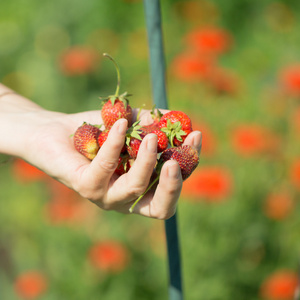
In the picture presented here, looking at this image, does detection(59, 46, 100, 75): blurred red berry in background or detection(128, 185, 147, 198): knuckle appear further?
detection(59, 46, 100, 75): blurred red berry in background

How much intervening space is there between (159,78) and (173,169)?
22 centimetres

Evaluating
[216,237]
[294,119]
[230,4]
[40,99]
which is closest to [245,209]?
[216,237]

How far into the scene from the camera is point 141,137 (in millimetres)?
768

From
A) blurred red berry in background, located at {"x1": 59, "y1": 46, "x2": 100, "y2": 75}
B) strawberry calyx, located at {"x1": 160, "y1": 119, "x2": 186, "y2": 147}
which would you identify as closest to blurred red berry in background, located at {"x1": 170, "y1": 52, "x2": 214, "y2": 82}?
blurred red berry in background, located at {"x1": 59, "y1": 46, "x2": 100, "y2": 75}

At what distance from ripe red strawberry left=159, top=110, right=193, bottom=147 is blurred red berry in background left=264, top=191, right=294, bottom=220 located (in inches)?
28.8

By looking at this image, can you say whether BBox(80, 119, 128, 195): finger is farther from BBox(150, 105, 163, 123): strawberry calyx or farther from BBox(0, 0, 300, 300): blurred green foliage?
BBox(0, 0, 300, 300): blurred green foliage

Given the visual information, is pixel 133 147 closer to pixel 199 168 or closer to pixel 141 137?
pixel 141 137

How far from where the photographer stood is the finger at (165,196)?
→ 0.64 metres

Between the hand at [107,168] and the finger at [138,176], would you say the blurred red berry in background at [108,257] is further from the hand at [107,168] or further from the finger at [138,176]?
the finger at [138,176]

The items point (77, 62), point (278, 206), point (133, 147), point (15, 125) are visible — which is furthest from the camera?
point (77, 62)

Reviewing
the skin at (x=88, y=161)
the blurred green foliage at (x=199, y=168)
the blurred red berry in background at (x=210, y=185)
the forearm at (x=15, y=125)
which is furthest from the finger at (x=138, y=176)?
the blurred red berry in background at (x=210, y=185)

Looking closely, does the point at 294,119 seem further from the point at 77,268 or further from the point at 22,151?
the point at 22,151

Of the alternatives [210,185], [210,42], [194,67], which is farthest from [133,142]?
[210,42]

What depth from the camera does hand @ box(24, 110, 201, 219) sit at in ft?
2.14
